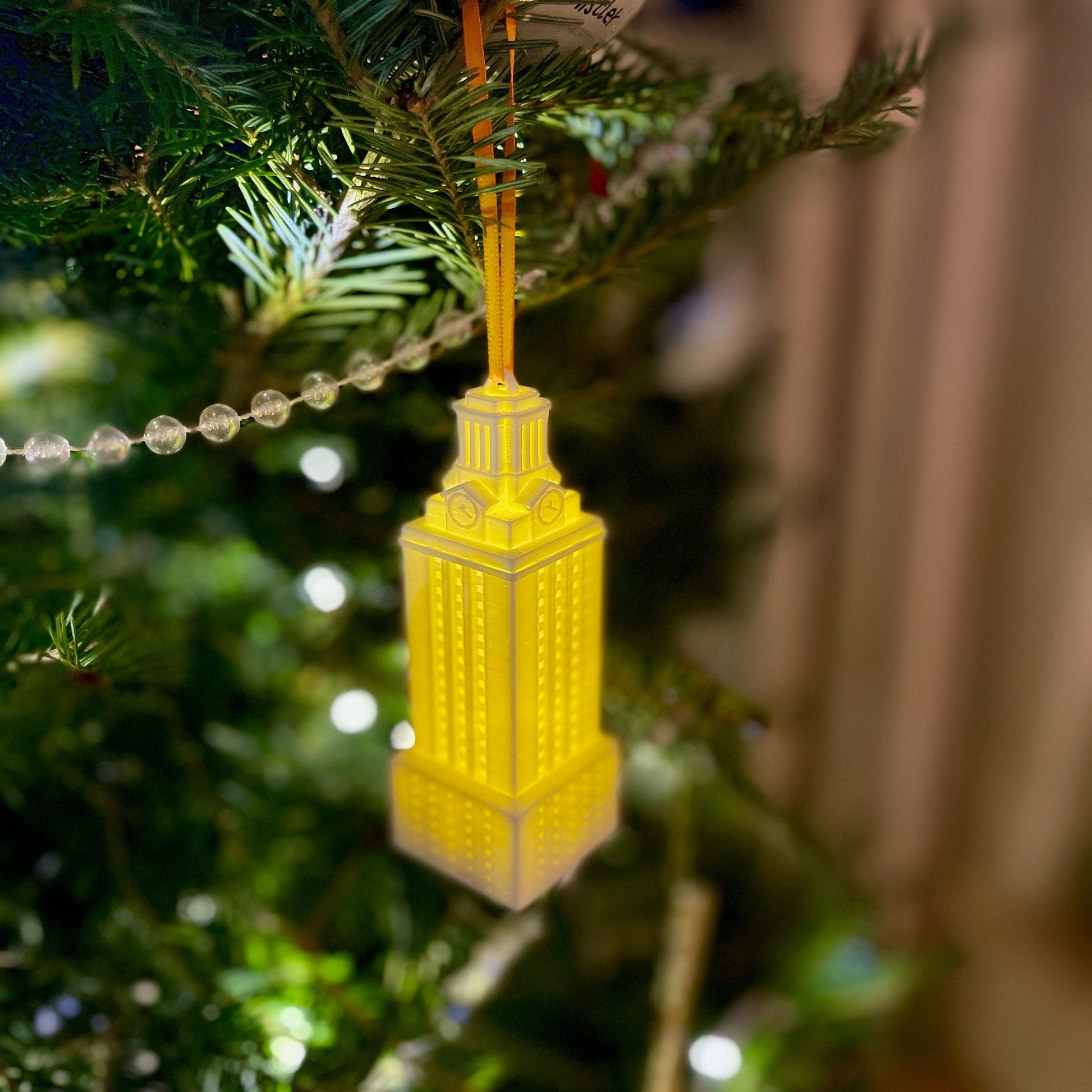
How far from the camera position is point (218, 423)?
349 millimetres

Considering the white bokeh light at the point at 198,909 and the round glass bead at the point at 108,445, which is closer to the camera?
the round glass bead at the point at 108,445

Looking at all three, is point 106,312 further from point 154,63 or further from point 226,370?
point 154,63

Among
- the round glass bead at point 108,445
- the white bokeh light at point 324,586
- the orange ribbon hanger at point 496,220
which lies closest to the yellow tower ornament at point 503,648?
the orange ribbon hanger at point 496,220

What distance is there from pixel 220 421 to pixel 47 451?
0.06m

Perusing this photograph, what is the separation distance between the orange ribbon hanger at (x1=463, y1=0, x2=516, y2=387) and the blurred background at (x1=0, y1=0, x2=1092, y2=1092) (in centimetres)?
17

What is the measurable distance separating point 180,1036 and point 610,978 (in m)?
0.46

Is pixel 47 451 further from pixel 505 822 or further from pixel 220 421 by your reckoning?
pixel 505 822

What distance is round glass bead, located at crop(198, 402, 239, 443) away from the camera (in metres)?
0.35

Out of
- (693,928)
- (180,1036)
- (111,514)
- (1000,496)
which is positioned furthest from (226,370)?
(1000,496)

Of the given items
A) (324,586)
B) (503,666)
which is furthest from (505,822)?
(324,586)

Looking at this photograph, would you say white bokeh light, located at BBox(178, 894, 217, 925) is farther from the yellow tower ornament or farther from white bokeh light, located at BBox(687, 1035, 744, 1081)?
white bokeh light, located at BBox(687, 1035, 744, 1081)

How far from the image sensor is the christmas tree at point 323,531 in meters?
0.33

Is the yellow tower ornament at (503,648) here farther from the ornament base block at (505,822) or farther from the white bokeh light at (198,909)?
the white bokeh light at (198,909)

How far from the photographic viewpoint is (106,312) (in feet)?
1.67
